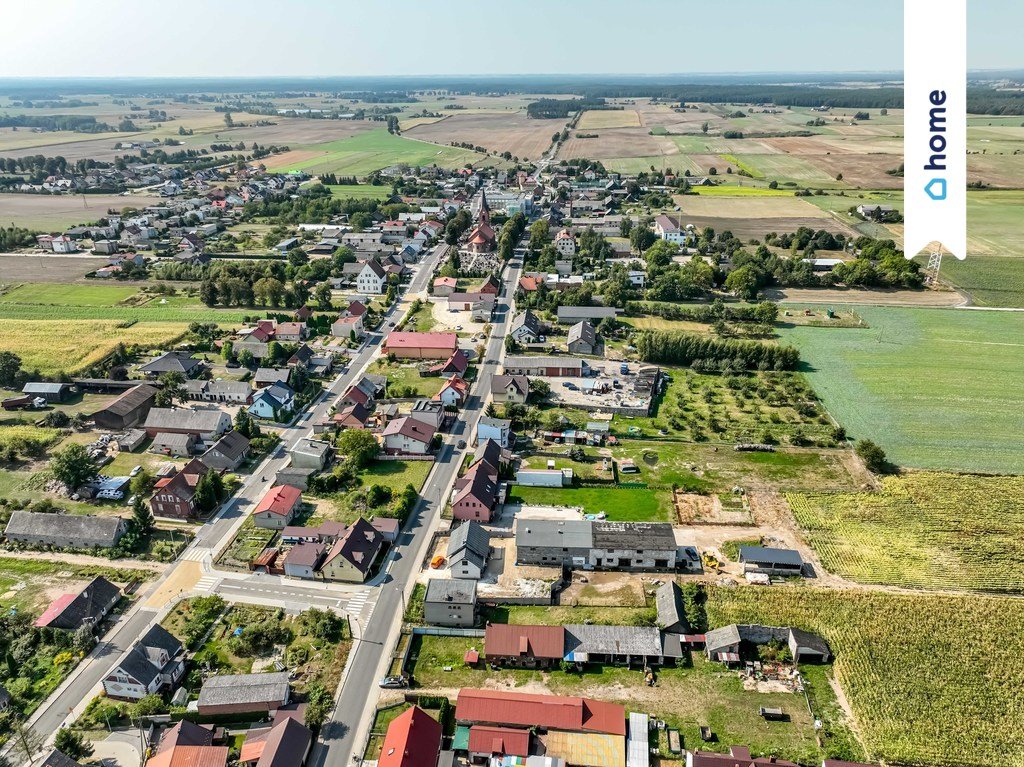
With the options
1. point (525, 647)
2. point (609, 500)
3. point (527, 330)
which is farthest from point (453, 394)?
point (525, 647)

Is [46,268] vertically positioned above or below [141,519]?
above

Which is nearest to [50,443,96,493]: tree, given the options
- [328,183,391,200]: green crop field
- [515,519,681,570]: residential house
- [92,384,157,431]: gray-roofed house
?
[92,384,157,431]: gray-roofed house

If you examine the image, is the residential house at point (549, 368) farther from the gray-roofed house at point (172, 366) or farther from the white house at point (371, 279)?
the white house at point (371, 279)

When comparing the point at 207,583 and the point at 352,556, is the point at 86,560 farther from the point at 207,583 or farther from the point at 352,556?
the point at 352,556

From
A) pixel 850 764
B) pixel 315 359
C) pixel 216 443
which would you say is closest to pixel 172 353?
pixel 315 359

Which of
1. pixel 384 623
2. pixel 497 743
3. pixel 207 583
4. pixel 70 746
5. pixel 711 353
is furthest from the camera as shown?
pixel 711 353

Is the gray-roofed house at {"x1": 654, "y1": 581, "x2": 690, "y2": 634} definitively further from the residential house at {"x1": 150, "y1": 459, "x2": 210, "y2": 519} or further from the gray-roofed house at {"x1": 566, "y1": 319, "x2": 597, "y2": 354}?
the gray-roofed house at {"x1": 566, "y1": 319, "x2": 597, "y2": 354}

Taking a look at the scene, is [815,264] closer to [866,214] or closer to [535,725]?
[866,214]
